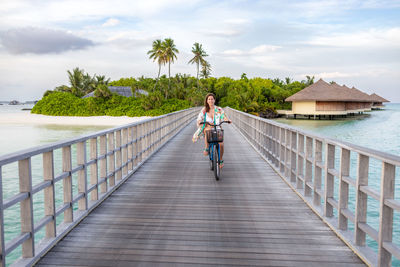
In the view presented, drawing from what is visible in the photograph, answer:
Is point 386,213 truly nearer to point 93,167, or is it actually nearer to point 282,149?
point 93,167

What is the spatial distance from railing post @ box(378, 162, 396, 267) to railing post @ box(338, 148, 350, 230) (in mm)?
938

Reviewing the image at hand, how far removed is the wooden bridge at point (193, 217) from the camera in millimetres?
3699

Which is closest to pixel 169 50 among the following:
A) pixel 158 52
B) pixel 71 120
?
pixel 158 52

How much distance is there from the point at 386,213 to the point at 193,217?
256cm

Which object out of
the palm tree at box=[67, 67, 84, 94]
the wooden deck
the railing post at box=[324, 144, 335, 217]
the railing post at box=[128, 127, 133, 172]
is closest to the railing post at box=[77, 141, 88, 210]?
the wooden deck

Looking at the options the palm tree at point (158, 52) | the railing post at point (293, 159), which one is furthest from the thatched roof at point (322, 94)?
the railing post at point (293, 159)

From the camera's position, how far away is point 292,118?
81.6 m

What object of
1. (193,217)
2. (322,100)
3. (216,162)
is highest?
(322,100)

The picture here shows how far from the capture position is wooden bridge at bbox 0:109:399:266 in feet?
12.1

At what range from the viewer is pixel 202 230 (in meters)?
4.63

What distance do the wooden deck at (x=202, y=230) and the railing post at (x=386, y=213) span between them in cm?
46

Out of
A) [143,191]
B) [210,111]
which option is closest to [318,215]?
[143,191]

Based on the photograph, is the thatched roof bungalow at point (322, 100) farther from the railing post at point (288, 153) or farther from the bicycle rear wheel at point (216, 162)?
the bicycle rear wheel at point (216, 162)

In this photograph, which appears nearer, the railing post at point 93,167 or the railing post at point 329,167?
the railing post at point 329,167
